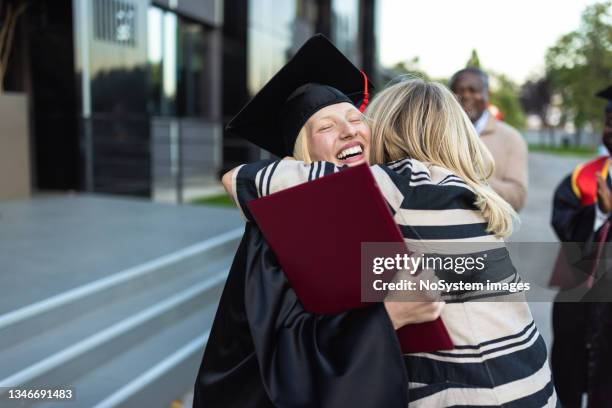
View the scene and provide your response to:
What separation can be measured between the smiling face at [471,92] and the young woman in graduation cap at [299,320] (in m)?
1.84

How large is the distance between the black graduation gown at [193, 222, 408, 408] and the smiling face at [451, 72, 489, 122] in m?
2.40

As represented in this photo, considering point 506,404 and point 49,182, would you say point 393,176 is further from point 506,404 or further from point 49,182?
point 49,182

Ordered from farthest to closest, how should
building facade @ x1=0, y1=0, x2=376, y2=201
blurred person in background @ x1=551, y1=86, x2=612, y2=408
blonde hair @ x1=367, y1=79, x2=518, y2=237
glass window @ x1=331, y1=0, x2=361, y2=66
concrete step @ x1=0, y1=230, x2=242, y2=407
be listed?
glass window @ x1=331, y1=0, x2=361, y2=66, building facade @ x1=0, y1=0, x2=376, y2=201, concrete step @ x1=0, y1=230, x2=242, y2=407, blurred person in background @ x1=551, y1=86, x2=612, y2=408, blonde hair @ x1=367, y1=79, x2=518, y2=237

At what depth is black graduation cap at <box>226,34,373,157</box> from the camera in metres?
1.60

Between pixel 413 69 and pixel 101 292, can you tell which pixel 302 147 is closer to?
pixel 101 292

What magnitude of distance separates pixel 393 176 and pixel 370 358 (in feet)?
1.32

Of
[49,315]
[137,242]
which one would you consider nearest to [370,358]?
[49,315]

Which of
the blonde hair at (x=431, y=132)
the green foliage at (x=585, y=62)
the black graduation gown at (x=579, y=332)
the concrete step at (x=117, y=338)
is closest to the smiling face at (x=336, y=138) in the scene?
the blonde hair at (x=431, y=132)

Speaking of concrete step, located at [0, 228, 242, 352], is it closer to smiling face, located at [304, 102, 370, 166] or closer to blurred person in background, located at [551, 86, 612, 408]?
smiling face, located at [304, 102, 370, 166]

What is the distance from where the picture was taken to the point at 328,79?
1.72 metres

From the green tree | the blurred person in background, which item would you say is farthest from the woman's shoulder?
the green tree

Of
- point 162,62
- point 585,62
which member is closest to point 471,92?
point 162,62

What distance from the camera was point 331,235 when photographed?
1171 mm

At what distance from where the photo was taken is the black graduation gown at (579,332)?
2730mm
